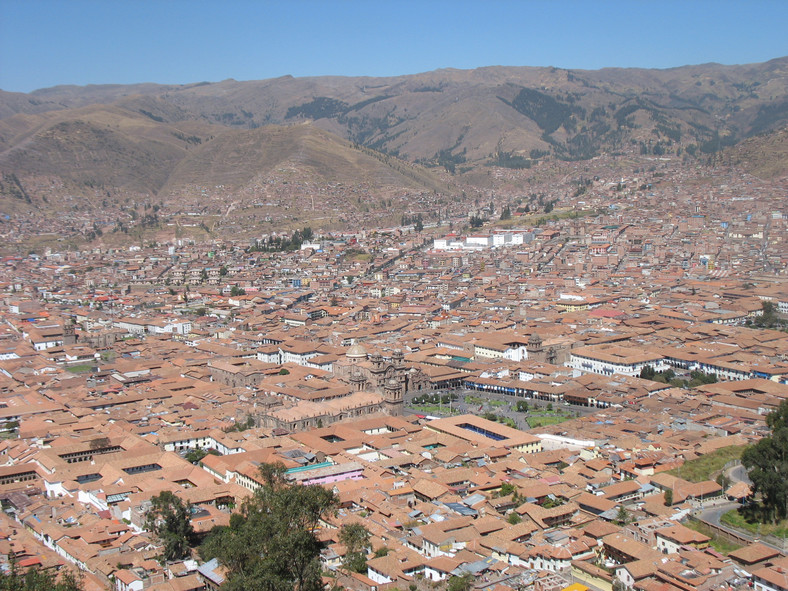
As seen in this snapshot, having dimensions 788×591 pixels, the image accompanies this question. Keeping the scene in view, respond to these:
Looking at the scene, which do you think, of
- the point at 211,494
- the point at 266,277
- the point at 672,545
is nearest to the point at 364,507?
the point at 211,494

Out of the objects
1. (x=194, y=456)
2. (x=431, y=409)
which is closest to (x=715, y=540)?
(x=431, y=409)

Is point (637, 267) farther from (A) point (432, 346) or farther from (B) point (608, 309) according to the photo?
(A) point (432, 346)

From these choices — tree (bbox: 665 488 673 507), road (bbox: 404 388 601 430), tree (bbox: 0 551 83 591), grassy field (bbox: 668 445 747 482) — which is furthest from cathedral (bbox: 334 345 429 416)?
tree (bbox: 0 551 83 591)

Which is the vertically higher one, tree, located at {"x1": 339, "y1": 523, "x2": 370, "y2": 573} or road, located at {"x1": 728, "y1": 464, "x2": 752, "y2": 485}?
tree, located at {"x1": 339, "y1": 523, "x2": 370, "y2": 573}

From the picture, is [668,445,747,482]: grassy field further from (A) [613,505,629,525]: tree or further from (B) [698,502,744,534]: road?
(A) [613,505,629,525]: tree

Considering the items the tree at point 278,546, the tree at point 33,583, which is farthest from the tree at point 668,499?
the tree at point 33,583

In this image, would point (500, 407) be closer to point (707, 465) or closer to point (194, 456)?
point (707, 465)

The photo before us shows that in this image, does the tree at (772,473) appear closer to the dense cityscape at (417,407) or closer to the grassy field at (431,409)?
the dense cityscape at (417,407)
